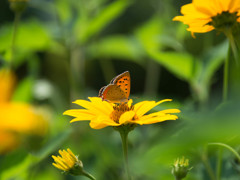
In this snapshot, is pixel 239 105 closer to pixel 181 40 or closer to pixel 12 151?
pixel 12 151

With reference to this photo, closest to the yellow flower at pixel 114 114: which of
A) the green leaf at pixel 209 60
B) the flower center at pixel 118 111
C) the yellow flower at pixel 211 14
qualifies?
the flower center at pixel 118 111

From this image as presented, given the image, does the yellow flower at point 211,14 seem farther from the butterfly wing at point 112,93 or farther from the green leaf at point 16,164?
the green leaf at point 16,164

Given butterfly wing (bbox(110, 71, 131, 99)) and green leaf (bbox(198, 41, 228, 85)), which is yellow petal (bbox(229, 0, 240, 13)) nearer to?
butterfly wing (bbox(110, 71, 131, 99))

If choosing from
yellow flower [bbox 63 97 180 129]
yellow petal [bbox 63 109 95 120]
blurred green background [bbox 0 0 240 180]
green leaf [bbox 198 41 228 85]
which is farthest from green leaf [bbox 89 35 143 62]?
yellow petal [bbox 63 109 95 120]

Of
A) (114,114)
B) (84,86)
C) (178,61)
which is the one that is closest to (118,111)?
(114,114)

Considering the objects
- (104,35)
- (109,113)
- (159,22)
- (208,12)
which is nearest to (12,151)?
(109,113)

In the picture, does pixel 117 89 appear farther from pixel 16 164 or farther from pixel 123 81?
pixel 16 164
